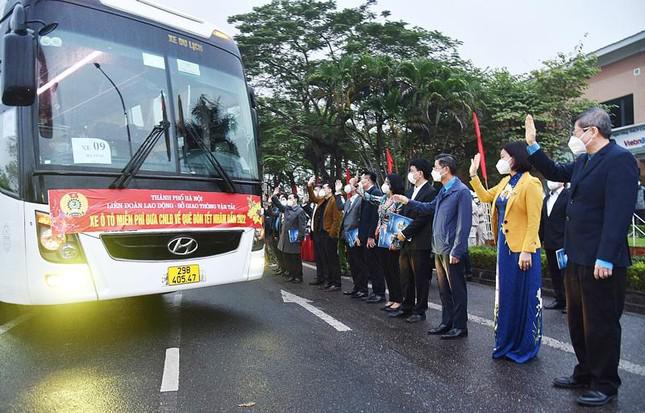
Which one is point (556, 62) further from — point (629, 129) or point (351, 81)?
point (351, 81)

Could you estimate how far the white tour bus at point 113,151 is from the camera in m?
4.67

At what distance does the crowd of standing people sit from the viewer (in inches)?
140

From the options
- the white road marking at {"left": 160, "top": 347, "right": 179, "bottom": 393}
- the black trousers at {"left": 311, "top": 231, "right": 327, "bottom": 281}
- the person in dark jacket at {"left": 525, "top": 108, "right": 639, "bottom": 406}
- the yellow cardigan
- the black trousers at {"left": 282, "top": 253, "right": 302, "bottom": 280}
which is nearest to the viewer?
the person in dark jacket at {"left": 525, "top": 108, "right": 639, "bottom": 406}

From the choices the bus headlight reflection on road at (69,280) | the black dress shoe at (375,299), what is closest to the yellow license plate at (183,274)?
the bus headlight reflection on road at (69,280)

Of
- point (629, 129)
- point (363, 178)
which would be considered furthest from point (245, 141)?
point (629, 129)

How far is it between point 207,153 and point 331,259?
4.33 metres

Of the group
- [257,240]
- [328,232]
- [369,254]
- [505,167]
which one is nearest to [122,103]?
[257,240]

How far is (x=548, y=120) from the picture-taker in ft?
59.4

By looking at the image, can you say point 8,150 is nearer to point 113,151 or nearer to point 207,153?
point 113,151

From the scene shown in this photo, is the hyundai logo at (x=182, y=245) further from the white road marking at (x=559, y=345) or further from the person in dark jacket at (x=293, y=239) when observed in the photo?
the person in dark jacket at (x=293, y=239)

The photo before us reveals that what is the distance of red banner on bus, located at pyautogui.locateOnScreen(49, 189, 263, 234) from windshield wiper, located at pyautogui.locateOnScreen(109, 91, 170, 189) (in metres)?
0.09

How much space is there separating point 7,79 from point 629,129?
2171 cm

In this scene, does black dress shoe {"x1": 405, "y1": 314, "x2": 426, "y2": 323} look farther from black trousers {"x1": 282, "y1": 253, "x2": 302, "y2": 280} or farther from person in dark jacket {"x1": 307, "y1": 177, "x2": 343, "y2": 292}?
black trousers {"x1": 282, "y1": 253, "x2": 302, "y2": 280}

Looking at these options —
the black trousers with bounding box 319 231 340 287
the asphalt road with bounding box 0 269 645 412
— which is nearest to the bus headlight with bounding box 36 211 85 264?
the asphalt road with bounding box 0 269 645 412
